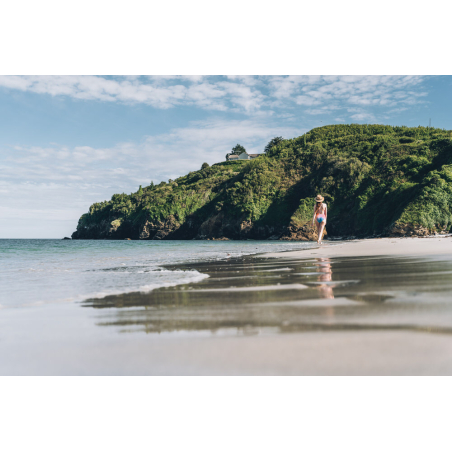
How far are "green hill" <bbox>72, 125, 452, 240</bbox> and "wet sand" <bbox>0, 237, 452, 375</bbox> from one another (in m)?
35.9

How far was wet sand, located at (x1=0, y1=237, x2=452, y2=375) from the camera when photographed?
1.75 meters

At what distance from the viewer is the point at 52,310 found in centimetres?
329

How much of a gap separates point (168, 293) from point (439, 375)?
9.32 ft

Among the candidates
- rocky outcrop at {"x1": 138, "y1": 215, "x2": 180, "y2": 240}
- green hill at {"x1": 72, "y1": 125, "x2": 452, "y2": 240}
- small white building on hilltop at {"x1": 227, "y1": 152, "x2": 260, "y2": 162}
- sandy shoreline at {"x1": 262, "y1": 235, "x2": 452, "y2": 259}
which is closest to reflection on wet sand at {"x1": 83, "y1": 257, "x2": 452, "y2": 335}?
sandy shoreline at {"x1": 262, "y1": 235, "x2": 452, "y2": 259}

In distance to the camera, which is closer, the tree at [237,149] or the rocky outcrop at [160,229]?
the rocky outcrop at [160,229]

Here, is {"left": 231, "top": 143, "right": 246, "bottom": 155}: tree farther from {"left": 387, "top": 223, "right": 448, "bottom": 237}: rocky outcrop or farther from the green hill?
{"left": 387, "top": 223, "right": 448, "bottom": 237}: rocky outcrop

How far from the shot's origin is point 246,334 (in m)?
2.16

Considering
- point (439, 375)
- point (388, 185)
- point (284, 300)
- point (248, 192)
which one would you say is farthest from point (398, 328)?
point (248, 192)

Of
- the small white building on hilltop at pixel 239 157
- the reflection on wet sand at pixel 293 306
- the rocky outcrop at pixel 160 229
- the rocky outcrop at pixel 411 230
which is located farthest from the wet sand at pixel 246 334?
the small white building on hilltop at pixel 239 157

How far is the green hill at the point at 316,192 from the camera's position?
127ft

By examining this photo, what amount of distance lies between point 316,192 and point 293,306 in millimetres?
52116

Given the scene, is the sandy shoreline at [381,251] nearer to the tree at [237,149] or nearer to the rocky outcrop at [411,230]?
the rocky outcrop at [411,230]

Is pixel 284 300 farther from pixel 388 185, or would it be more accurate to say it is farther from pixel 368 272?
pixel 388 185

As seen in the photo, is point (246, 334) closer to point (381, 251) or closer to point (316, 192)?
point (381, 251)
